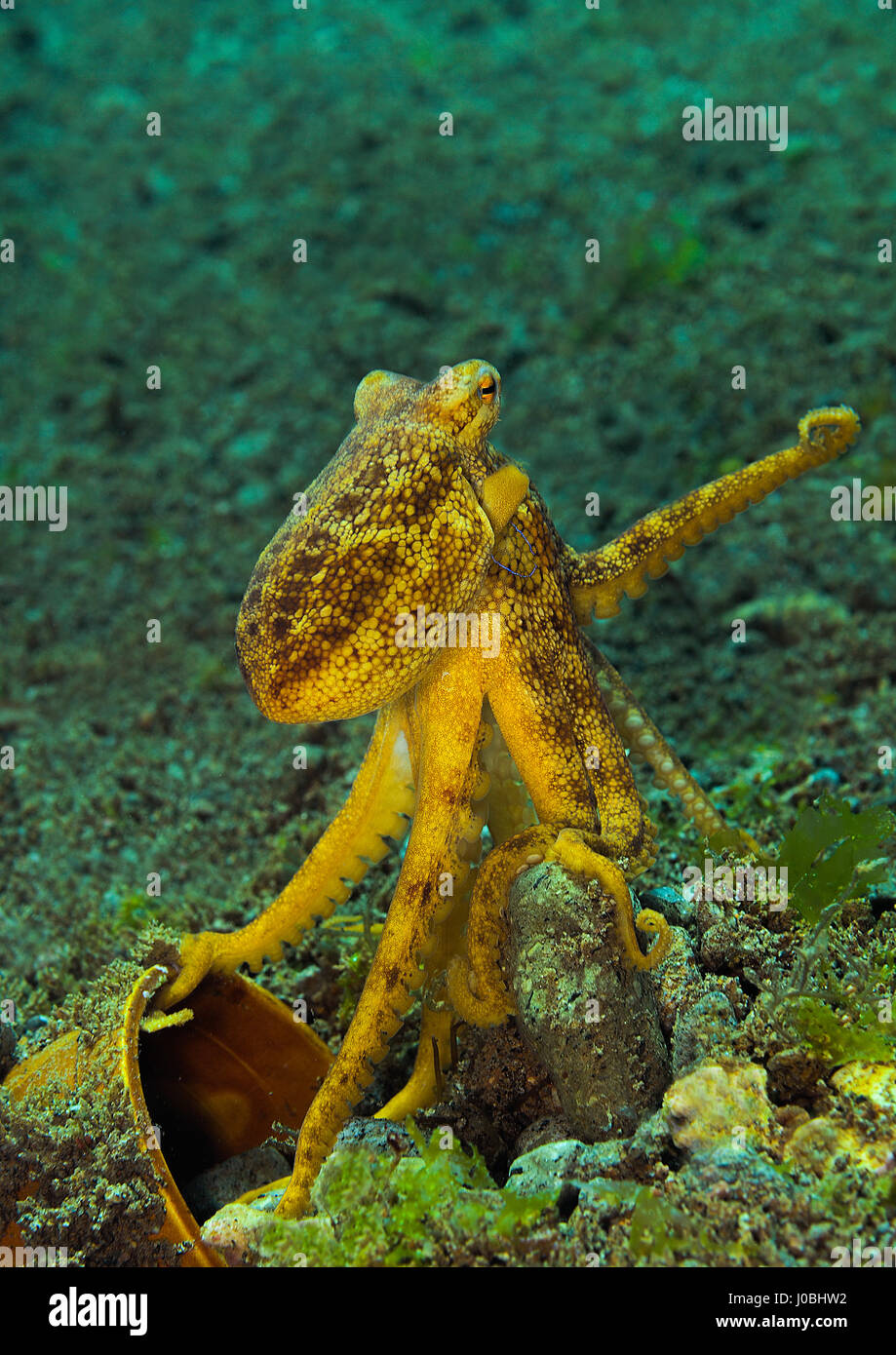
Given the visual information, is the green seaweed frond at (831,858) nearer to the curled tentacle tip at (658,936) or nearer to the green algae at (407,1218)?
the curled tentacle tip at (658,936)

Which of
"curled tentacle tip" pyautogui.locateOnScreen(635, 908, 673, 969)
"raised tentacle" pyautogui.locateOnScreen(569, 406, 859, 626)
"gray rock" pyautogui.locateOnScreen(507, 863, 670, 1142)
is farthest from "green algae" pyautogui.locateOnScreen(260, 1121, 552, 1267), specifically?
"raised tentacle" pyautogui.locateOnScreen(569, 406, 859, 626)

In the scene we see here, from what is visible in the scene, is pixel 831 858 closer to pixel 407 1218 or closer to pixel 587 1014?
pixel 587 1014

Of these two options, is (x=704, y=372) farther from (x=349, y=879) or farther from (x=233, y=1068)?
(x=233, y=1068)

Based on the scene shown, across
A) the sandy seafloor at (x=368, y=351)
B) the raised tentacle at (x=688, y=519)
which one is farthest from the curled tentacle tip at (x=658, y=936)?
the raised tentacle at (x=688, y=519)

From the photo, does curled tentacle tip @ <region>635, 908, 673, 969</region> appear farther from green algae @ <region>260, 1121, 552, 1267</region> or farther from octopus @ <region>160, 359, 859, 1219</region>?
green algae @ <region>260, 1121, 552, 1267</region>

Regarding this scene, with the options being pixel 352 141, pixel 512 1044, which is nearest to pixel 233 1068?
pixel 512 1044
